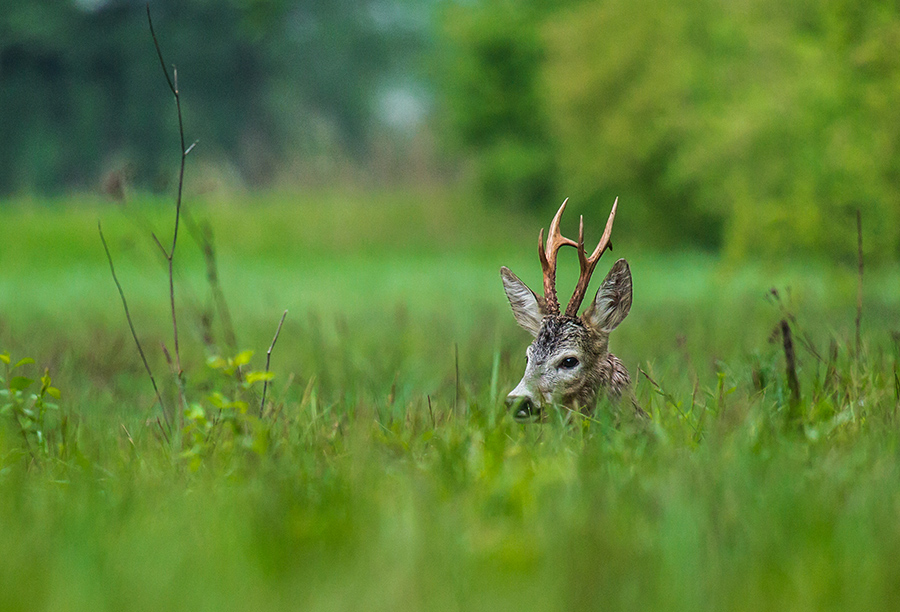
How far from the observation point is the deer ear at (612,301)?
2.87 metres

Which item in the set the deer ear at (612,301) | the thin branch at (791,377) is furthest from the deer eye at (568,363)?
the thin branch at (791,377)

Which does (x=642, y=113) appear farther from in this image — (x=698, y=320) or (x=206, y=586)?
(x=206, y=586)

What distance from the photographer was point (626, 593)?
1.48 meters

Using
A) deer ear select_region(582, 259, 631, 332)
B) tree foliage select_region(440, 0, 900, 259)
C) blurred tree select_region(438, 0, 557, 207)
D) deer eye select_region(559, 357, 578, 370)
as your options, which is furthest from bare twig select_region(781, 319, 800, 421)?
blurred tree select_region(438, 0, 557, 207)

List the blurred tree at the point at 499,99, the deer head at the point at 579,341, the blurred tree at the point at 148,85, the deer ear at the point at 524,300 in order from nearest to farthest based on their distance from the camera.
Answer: the deer head at the point at 579,341, the deer ear at the point at 524,300, the blurred tree at the point at 499,99, the blurred tree at the point at 148,85

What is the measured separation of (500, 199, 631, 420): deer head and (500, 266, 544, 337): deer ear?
5cm

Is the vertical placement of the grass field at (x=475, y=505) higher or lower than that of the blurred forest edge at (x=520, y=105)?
→ lower

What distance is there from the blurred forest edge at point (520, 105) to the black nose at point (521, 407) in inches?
60.3

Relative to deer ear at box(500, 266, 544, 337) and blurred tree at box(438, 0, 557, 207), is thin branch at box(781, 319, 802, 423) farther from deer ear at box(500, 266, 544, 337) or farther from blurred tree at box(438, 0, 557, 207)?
blurred tree at box(438, 0, 557, 207)

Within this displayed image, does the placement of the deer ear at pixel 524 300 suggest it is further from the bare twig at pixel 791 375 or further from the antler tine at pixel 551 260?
the bare twig at pixel 791 375

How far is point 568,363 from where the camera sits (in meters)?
2.82

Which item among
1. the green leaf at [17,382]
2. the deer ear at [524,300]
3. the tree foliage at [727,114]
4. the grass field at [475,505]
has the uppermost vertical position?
the tree foliage at [727,114]

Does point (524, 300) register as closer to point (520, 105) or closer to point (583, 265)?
point (583, 265)

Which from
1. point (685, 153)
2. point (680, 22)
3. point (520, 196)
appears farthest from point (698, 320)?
point (520, 196)
